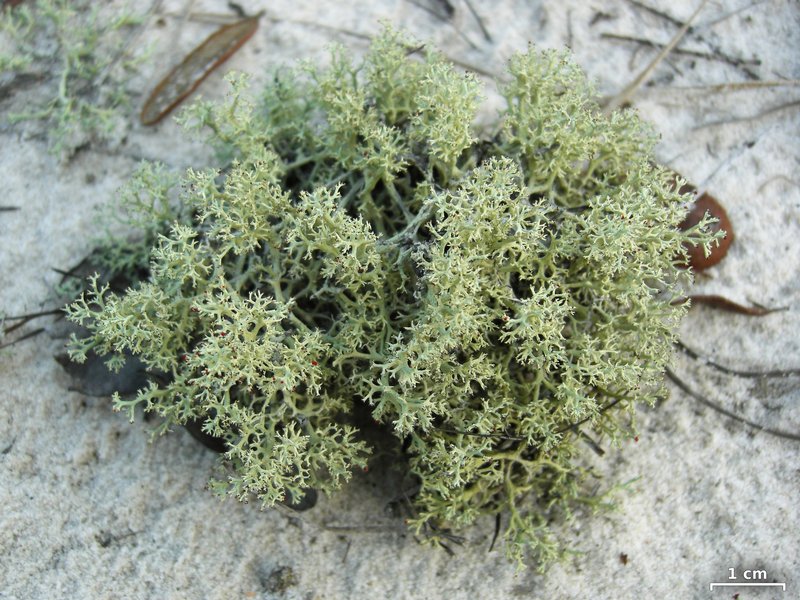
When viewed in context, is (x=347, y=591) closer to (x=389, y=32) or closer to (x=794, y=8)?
(x=389, y=32)

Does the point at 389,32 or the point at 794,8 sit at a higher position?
the point at 389,32

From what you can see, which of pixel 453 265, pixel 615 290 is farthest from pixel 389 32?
pixel 615 290

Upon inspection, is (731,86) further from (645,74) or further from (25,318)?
(25,318)

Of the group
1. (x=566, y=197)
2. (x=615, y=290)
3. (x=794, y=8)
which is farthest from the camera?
(x=794, y=8)

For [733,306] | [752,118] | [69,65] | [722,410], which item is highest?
[69,65]

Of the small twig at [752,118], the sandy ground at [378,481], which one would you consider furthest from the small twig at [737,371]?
the small twig at [752,118]

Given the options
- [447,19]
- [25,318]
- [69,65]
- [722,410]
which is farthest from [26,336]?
[722,410]
